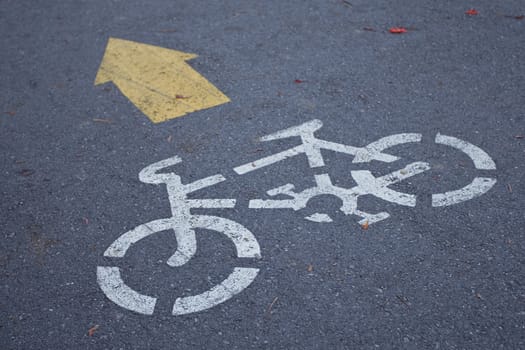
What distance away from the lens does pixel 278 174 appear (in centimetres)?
405

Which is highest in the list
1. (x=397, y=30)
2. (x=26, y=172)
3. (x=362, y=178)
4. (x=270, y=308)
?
(x=397, y=30)

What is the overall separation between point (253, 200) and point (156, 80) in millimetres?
2051

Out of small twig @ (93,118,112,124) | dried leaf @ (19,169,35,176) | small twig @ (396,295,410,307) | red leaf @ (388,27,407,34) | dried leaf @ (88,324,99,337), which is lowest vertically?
dried leaf @ (19,169,35,176)

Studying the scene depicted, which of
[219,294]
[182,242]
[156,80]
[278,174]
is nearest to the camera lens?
[219,294]

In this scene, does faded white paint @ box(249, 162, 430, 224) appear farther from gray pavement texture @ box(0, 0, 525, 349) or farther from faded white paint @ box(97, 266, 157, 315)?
faded white paint @ box(97, 266, 157, 315)

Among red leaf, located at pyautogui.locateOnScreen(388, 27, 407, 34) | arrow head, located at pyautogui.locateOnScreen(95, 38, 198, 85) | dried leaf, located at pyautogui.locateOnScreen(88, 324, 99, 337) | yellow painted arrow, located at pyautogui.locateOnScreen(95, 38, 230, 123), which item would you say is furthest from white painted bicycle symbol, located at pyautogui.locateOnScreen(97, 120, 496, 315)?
red leaf, located at pyautogui.locateOnScreen(388, 27, 407, 34)

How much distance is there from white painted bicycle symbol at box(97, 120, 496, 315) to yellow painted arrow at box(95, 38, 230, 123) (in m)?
0.79

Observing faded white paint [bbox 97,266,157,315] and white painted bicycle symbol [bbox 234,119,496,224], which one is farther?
white painted bicycle symbol [bbox 234,119,496,224]

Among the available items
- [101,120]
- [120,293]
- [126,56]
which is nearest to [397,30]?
[126,56]

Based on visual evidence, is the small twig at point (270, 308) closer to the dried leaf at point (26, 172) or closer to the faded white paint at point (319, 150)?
the faded white paint at point (319, 150)

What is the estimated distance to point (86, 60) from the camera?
18.8ft

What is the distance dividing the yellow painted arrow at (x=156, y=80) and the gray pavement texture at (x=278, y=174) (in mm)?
114

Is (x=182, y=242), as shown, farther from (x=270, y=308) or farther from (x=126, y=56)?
(x=126, y=56)

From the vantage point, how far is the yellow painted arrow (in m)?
4.91
